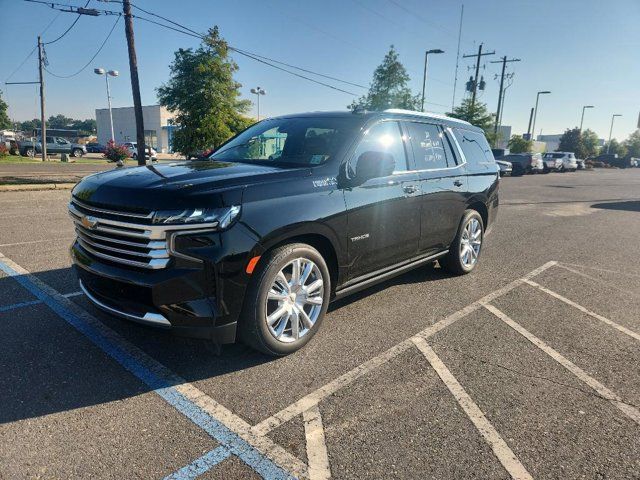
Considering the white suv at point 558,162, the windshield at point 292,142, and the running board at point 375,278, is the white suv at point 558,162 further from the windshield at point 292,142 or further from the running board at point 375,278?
the windshield at point 292,142

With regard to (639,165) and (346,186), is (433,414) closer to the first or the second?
(346,186)

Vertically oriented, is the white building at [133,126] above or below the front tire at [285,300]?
above

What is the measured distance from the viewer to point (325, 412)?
2754mm

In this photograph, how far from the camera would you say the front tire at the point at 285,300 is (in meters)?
3.11

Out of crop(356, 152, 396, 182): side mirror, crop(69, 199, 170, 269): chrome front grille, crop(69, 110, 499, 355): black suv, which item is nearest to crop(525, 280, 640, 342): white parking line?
crop(69, 110, 499, 355): black suv

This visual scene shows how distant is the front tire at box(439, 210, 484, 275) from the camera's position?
5.52m

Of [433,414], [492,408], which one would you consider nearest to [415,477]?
[433,414]

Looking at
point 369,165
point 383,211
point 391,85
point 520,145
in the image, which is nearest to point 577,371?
point 383,211

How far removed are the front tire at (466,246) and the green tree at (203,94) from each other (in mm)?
11851

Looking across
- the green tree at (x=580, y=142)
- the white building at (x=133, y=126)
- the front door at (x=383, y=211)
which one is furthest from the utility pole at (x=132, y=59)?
the green tree at (x=580, y=142)

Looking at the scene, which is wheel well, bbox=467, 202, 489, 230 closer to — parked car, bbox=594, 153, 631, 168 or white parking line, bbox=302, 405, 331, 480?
white parking line, bbox=302, 405, 331, 480

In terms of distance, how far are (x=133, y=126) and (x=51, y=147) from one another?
4062 centimetres

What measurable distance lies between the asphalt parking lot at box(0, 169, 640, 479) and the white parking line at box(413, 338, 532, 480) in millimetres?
11

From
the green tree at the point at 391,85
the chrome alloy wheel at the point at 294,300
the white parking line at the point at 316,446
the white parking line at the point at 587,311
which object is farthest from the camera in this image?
the green tree at the point at 391,85
